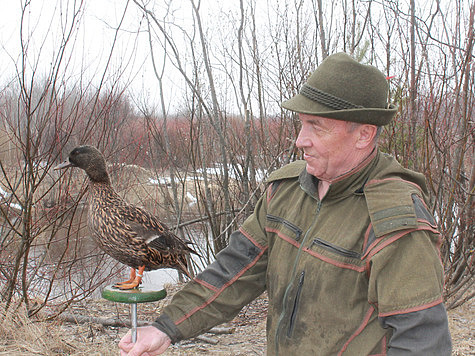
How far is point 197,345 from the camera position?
491cm

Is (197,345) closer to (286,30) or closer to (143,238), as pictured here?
(143,238)

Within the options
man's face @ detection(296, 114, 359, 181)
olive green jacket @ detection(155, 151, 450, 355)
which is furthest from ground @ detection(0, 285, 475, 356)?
man's face @ detection(296, 114, 359, 181)

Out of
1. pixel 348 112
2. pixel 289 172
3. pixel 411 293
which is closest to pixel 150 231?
pixel 289 172

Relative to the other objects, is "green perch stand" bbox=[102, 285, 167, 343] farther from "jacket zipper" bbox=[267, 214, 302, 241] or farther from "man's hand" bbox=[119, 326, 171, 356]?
"jacket zipper" bbox=[267, 214, 302, 241]

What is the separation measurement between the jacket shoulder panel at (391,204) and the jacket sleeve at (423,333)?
0.29 meters

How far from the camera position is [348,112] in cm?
174

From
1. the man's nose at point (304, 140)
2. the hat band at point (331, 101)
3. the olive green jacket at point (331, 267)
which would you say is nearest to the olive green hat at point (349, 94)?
the hat band at point (331, 101)

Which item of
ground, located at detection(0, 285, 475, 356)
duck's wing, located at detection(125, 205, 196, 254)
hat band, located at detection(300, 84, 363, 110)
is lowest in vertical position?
ground, located at detection(0, 285, 475, 356)

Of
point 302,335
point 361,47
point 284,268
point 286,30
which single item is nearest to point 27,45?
point 284,268

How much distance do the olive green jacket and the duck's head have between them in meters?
0.94

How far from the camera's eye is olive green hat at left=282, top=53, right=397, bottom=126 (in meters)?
1.77

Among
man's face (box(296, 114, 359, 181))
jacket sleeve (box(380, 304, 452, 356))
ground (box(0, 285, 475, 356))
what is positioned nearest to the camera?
jacket sleeve (box(380, 304, 452, 356))

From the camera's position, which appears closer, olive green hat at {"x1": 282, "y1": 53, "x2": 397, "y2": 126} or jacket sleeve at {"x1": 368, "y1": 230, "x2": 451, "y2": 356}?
jacket sleeve at {"x1": 368, "y1": 230, "x2": 451, "y2": 356}

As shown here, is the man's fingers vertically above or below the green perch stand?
below
